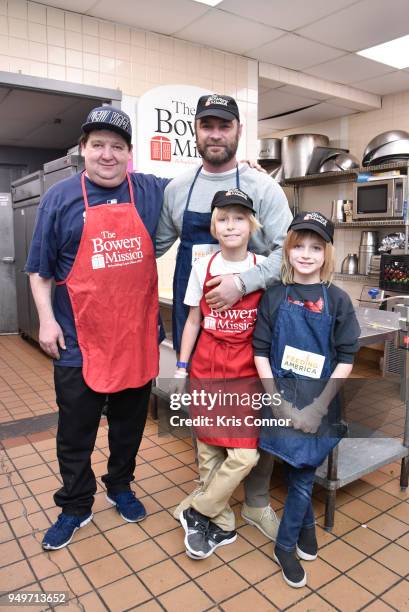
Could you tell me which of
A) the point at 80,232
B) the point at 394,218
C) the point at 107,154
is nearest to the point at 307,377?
the point at 80,232

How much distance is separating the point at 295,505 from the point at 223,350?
0.61 metres

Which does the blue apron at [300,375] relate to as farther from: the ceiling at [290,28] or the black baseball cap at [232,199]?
the ceiling at [290,28]

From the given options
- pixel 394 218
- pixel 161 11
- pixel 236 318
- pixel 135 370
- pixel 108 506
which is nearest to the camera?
pixel 236 318

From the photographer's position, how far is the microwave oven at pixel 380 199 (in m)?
4.67

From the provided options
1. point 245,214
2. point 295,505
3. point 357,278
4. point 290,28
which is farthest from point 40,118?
point 295,505

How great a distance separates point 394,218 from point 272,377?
3.69m

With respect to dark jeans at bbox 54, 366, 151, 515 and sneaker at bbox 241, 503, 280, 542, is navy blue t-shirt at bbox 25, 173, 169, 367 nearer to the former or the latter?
dark jeans at bbox 54, 366, 151, 515

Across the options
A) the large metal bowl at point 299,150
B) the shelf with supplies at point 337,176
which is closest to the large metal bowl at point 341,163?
the shelf with supplies at point 337,176

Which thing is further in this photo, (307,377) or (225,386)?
(225,386)

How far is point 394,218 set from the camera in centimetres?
485

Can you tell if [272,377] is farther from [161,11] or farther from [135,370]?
[161,11]

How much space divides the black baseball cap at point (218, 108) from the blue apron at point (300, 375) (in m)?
0.71

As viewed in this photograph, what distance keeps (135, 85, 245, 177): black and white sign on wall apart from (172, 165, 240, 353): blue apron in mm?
2034

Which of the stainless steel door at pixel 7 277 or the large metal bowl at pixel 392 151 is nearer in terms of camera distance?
the large metal bowl at pixel 392 151
